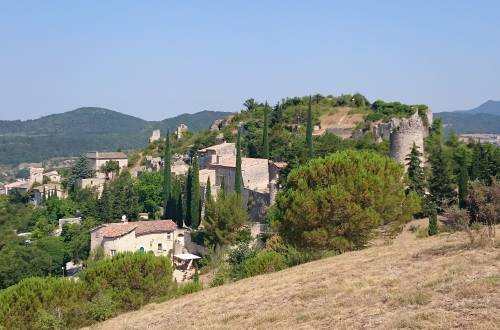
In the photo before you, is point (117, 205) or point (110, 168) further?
point (110, 168)

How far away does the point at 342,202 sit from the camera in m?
23.2

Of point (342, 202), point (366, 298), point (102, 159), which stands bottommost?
point (102, 159)

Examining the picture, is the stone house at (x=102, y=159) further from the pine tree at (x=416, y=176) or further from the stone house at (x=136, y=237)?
the pine tree at (x=416, y=176)

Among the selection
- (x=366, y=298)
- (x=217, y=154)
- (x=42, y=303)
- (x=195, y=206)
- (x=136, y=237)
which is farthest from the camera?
(x=217, y=154)

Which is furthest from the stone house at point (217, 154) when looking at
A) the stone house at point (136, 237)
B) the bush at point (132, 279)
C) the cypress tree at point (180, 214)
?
the bush at point (132, 279)

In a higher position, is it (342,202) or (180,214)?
(342,202)

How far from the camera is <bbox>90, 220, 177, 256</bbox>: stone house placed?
38.2 m

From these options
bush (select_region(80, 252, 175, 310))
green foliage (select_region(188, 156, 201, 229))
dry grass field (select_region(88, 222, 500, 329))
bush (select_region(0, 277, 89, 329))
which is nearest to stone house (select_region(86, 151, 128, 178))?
green foliage (select_region(188, 156, 201, 229))

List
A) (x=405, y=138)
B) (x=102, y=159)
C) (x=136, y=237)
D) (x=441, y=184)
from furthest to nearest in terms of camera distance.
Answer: (x=102, y=159) < (x=405, y=138) < (x=136, y=237) < (x=441, y=184)

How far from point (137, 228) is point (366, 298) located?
95.3 feet

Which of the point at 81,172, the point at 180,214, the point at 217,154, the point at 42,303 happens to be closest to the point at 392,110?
the point at 217,154

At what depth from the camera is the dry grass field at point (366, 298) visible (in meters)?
10.1

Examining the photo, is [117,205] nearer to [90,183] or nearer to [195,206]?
[195,206]

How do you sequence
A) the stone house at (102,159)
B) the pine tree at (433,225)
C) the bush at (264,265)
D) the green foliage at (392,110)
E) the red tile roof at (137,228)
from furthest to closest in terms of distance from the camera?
the stone house at (102,159) → the green foliage at (392,110) → the red tile roof at (137,228) → the pine tree at (433,225) → the bush at (264,265)
